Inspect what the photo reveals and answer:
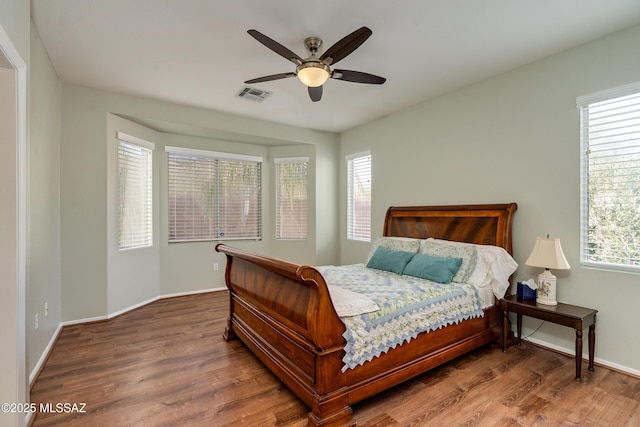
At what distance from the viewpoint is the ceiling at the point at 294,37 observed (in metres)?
2.24

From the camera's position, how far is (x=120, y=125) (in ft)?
13.0

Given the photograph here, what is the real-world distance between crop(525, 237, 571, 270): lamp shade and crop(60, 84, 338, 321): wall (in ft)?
12.3

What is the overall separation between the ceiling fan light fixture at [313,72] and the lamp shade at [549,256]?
7.94 ft

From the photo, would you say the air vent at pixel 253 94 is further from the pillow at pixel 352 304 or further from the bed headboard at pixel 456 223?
the pillow at pixel 352 304

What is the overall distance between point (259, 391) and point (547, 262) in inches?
104

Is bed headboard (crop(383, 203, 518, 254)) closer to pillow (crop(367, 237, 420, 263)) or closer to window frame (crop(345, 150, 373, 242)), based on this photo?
pillow (crop(367, 237, 420, 263))

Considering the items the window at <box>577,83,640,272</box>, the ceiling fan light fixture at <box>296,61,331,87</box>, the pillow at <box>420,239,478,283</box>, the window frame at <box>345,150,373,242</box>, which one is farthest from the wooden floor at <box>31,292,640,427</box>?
the window frame at <box>345,150,373,242</box>

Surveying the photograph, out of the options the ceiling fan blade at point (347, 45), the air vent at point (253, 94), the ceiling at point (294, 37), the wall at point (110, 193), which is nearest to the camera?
the ceiling fan blade at point (347, 45)

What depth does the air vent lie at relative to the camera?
368cm

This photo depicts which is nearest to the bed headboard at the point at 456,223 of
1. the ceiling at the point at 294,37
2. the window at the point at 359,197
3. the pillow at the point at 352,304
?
the window at the point at 359,197

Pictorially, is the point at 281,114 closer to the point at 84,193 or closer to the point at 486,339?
the point at 84,193

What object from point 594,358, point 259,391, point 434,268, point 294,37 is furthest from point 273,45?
point 594,358

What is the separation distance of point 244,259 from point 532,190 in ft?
9.66

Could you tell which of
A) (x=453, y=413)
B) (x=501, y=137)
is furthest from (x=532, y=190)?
(x=453, y=413)
